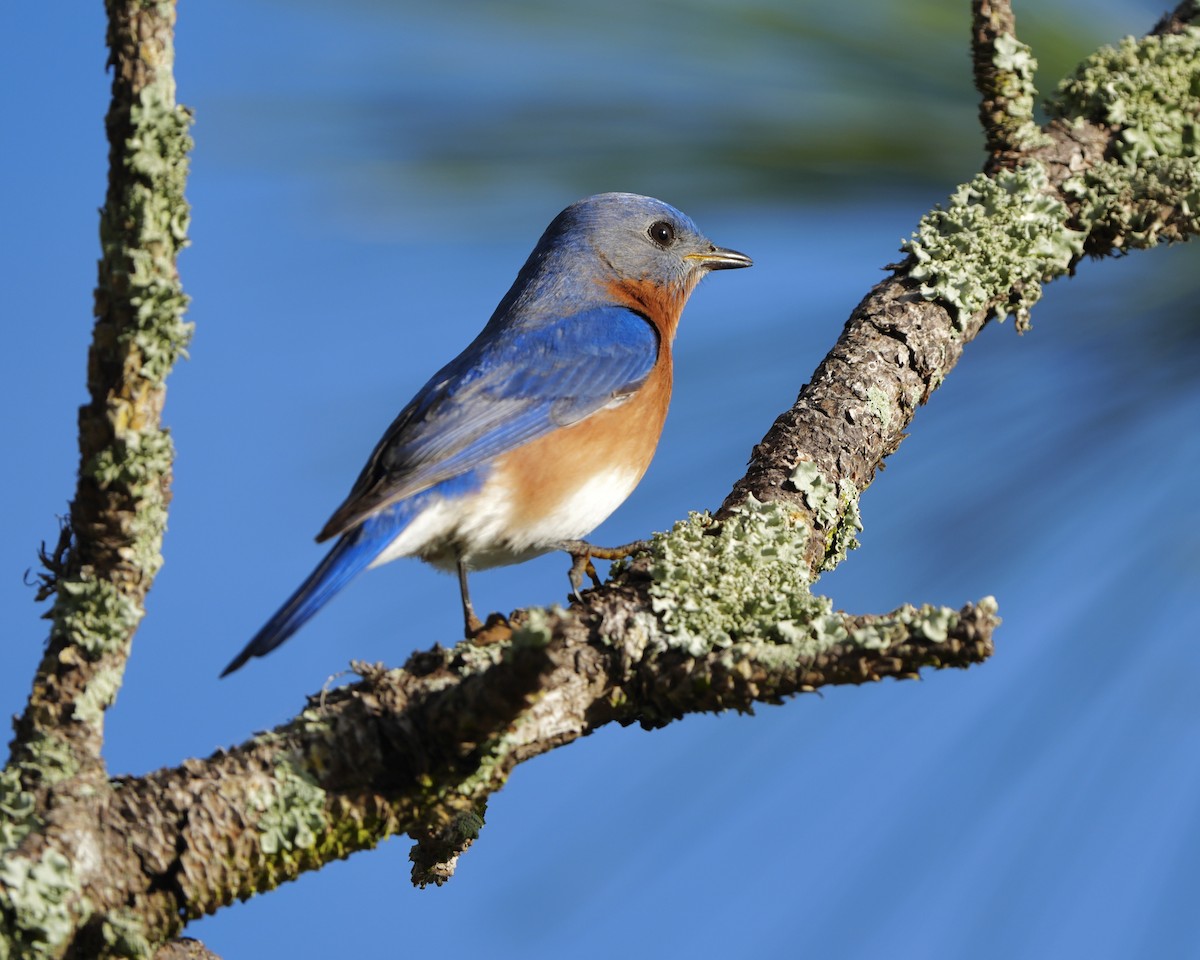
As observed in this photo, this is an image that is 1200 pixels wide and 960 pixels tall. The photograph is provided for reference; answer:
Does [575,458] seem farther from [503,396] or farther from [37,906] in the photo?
[37,906]

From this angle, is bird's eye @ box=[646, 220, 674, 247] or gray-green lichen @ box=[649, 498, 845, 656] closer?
gray-green lichen @ box=[649, 498, 845, 656]

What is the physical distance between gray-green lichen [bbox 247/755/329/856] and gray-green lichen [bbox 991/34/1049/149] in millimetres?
2150

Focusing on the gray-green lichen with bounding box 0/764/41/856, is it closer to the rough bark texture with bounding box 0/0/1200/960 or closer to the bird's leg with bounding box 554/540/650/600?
the rough bark texture with bounding box 0/0/1200/960

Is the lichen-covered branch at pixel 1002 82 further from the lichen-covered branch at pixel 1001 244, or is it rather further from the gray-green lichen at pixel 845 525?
the gray-green lichen at pixel 845 525

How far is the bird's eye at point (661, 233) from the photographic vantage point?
181 inches

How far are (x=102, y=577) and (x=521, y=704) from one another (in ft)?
2.16

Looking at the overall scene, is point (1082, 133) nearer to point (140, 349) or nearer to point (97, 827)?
point (140, 349)

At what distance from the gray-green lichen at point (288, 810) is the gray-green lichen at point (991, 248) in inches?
78.9

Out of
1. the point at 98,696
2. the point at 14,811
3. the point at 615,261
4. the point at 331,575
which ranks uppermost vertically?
the point at 615,261

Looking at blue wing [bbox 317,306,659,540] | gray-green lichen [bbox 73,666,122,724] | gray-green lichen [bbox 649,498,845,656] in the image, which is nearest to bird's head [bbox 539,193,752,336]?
blue wing [bbox 317,306,659,540]

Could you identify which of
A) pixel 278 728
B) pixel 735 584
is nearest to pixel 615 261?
pixel 735 584

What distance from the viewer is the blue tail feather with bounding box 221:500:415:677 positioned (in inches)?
104

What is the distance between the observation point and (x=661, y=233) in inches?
182

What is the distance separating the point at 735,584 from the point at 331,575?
38.1 inches
